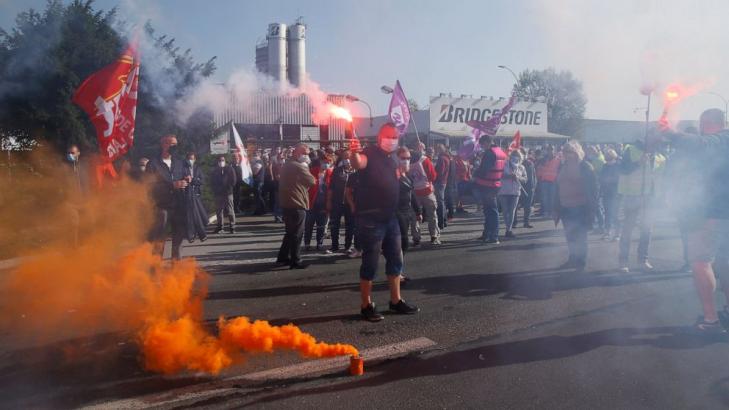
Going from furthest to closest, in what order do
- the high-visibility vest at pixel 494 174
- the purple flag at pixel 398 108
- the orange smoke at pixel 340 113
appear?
the purple flag at pixel 398 108 < the orange smoke at pixel 340 113 < the high-visibility vest at pixel 494 174

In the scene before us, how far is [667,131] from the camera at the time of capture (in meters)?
5.07

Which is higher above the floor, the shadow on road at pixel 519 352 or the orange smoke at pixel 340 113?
the orange smoke at pixel 340 113

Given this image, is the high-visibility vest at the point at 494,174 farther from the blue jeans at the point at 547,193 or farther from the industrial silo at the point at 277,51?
the industrial silo at the point at 277,51

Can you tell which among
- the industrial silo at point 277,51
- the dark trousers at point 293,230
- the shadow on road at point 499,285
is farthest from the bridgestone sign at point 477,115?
the shadow on road at point 499,285

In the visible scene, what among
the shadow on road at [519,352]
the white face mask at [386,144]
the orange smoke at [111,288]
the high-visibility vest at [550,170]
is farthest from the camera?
the high-visibility vest at [550,170]

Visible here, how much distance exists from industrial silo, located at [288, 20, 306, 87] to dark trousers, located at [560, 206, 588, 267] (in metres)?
6.49

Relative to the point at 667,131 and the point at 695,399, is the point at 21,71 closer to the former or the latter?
the point at 667,131

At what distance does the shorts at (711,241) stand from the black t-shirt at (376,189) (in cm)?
281

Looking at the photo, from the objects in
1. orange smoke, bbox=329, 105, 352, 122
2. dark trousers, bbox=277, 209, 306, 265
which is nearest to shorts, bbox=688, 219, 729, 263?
dark trousers, bbox=277, 209, 306, 265

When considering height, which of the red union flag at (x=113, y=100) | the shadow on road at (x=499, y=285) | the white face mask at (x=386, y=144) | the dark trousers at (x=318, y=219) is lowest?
the shadow on road at (x=499, y=285)

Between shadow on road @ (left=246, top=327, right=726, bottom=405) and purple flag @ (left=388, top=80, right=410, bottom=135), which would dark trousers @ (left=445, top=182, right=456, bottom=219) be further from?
shadow on road @ (left=246, top=327, right=726, bottom=405)

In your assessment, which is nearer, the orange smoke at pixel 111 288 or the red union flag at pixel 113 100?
the orange smoke at pixel 111 288

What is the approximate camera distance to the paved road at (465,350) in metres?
3.73

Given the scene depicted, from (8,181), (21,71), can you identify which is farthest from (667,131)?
(8,181)
